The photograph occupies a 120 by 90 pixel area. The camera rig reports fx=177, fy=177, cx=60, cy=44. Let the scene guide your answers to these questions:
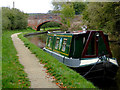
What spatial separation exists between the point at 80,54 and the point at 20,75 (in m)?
3.69

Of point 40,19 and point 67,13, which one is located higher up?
point 67,13

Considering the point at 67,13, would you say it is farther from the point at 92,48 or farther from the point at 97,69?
the point at 97,69

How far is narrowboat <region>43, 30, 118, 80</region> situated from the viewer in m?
8.29

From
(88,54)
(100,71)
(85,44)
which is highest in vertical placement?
(85,44)

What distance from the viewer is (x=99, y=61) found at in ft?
27.2

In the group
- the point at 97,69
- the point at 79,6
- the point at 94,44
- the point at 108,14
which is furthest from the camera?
the point at 79,6

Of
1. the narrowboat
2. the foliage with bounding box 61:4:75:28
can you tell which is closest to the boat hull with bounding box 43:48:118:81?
the narrowboat

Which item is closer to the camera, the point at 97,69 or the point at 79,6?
the point at 97,69

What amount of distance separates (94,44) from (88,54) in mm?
601

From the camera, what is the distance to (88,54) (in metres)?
9.13

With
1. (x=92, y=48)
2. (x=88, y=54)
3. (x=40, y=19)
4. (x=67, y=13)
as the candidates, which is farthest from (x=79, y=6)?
(x=88, y=54)

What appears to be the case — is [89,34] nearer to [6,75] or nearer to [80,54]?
[80,54]

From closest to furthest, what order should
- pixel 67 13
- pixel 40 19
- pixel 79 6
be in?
1. pixel 67 13
2. pixel 40 19
3. pixel 79 6

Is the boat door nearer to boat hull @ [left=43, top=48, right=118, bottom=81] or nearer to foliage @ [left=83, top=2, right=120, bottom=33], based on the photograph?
boat hull @ [left=43, top=48, right=118, bottom=81]
